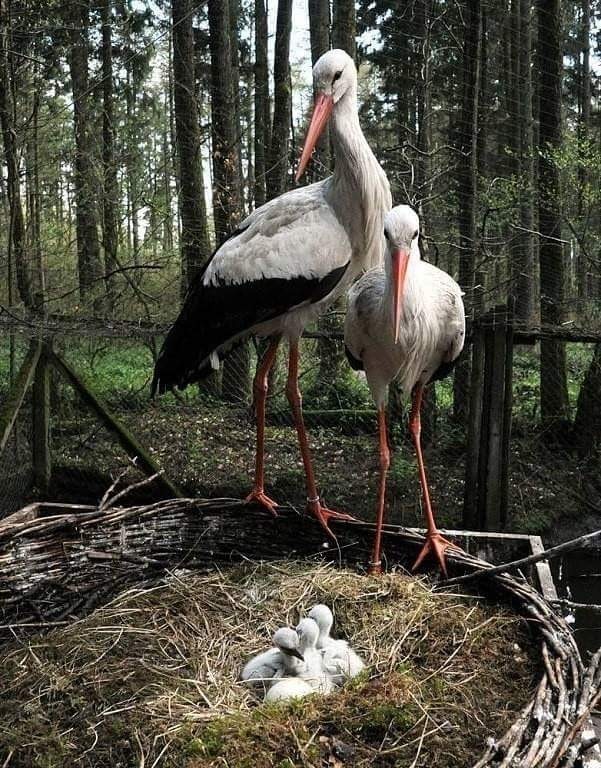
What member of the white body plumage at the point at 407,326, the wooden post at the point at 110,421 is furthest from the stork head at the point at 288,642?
the wooden post at the point at 110,421

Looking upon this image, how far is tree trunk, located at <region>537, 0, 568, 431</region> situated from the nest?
3350 millimetres

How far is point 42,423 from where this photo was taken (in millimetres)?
4547

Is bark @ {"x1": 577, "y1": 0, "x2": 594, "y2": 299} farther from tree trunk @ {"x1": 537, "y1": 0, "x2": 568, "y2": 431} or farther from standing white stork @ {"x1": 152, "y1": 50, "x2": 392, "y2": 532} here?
standing white stork @ {"x1": 152, "y1": 50, "x2": 392, "y2": 532}

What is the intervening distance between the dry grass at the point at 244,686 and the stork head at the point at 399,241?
0.97m

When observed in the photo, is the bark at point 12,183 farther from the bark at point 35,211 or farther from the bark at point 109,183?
the bark at point 109,183

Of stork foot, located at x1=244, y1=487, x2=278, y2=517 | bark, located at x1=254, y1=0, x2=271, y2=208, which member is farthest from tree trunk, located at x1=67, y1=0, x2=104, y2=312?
stork foot, located at x1=244, y1=487, x2=278, y2=517

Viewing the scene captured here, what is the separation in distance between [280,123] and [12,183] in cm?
237

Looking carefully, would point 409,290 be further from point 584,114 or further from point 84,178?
point 584,114

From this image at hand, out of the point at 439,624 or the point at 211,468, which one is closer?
the point at 439,624

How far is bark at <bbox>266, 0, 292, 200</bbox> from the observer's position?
6453mm

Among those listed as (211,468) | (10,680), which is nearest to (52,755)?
(10,680)

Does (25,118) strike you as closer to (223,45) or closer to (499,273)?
(223,45)

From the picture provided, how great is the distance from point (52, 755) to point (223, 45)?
20.3 feet

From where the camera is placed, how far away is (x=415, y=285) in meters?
2.50
